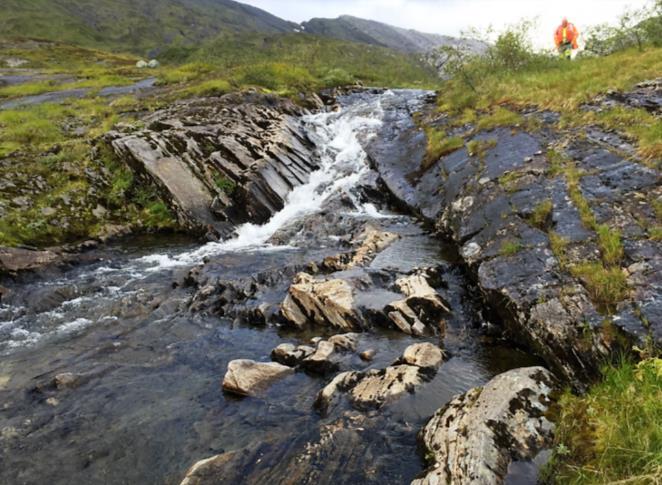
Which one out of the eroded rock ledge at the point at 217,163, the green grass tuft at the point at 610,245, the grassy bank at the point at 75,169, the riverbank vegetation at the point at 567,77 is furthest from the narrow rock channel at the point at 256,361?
the riverbank vegetation at the point at 567,77

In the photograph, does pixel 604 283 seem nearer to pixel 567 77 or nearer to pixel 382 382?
pixel 382 382

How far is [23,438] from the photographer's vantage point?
807 cm

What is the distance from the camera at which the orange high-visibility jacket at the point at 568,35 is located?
2642 centimetres

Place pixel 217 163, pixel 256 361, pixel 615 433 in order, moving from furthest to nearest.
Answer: pixel 217 163, pixel 256 361, pixel 615 433

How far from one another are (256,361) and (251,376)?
90 centimetres

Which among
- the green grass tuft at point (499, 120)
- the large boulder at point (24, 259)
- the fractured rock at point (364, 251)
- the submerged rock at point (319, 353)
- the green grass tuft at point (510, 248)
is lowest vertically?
the large boulder at point (24, 259)

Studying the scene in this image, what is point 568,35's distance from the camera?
→ 26.5 meters

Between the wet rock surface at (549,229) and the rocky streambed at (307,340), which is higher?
the wet rock surface at (549,229)

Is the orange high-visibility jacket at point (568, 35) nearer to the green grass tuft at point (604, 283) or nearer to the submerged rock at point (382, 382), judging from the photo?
the green grass tuft at point (604, 283)

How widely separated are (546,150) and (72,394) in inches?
653

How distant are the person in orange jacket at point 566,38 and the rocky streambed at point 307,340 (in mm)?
12820

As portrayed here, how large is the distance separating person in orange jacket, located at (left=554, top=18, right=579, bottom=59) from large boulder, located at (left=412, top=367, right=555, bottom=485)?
1050 inches

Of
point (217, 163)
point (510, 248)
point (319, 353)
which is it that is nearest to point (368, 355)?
point (319, 353)

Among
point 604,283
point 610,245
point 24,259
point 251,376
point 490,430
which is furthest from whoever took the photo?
point 24,259
